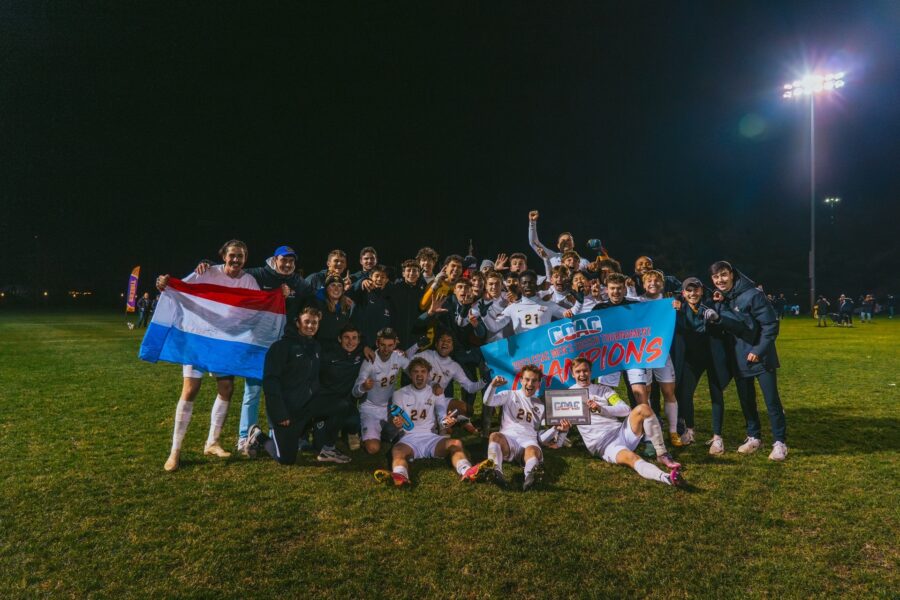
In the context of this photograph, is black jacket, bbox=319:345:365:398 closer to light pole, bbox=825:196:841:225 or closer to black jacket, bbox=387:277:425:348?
black jacket, bbox=387:277:425:348

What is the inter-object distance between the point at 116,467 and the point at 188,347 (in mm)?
1525

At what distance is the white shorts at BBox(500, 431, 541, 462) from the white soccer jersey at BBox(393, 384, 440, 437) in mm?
974

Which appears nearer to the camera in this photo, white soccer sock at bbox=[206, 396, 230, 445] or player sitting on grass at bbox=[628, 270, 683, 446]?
white soccer sock at bbox=[206, 396, 230, 445]

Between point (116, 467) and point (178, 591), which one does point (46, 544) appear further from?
point (116, 467)

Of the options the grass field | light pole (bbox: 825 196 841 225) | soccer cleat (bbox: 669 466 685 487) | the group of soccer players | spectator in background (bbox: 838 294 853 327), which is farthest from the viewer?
light pole (bbox: 825 196 841 225)

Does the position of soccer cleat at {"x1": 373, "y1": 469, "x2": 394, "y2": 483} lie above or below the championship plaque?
below

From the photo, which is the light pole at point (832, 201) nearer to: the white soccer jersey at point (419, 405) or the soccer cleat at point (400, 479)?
the white soccer jersey at point (419, 405)

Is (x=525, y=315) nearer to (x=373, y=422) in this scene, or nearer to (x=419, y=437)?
(x=419, y=437)

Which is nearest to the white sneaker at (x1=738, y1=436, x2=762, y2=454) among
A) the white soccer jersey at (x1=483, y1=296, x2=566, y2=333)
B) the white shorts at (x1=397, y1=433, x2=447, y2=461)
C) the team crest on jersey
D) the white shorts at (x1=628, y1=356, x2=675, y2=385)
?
the white shorts at (x1=628, y1=356, x2=675, y2=385)

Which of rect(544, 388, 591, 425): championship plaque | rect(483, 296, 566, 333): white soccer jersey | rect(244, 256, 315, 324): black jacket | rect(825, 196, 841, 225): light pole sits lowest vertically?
rect(544, 388, 591, 425): championship plaque

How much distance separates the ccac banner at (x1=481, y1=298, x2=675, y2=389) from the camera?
6684 millimetres

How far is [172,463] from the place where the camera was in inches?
223

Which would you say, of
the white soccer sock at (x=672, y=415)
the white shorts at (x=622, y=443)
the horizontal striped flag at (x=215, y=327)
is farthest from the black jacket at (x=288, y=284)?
the white soccer sock at (x=672, y=415)

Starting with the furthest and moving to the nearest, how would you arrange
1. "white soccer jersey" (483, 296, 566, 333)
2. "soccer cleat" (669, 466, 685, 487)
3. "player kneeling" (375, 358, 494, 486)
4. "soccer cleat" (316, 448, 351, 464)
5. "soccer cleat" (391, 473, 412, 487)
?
"white soccer jersey" (483, 296, 566, 333) → "soccer cleat" (316, 448, 351, 464) → "player kneeling" (375, 358, 494, 486) → "soccer cleat" (391, 473, 412, 487) → "soccer cleat" (669, 466, 685, 487)
